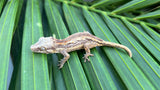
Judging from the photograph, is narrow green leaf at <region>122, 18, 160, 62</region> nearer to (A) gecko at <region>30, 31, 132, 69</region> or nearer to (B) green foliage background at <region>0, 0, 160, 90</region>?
(B) green foliage background at <region>0, 0, 160, 90</region>

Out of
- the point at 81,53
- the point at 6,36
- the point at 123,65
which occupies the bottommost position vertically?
the point at 81,53

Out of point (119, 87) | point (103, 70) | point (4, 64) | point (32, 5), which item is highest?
point (32, 5)

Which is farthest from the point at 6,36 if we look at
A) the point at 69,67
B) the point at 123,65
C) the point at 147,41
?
the point at 147,41

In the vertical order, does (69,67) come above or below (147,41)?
below

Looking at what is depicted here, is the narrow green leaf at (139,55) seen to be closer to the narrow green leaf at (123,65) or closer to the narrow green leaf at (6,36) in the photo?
the narrow green leaf at (123,65)

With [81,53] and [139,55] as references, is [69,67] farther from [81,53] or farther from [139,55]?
[139,55]

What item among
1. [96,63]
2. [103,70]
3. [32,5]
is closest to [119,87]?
[103,70]

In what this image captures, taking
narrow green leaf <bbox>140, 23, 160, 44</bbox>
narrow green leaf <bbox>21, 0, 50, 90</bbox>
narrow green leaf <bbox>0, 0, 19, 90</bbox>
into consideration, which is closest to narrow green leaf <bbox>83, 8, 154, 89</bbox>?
narrow green leaf <bbox>140, 23, 160, 44</bbox>

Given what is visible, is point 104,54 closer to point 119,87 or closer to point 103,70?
point 103,70
